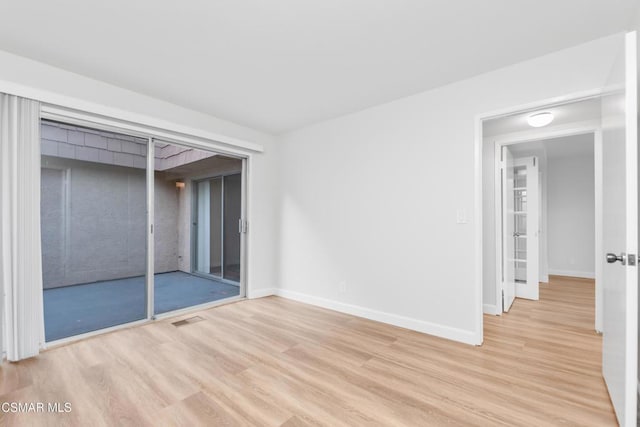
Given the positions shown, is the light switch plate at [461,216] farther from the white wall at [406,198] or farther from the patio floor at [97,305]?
the patio floor at [97,305]

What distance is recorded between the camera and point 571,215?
612cm

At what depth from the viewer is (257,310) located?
3723 millimetres

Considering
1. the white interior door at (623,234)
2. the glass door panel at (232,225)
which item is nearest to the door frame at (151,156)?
the glass door panel at (232,225)

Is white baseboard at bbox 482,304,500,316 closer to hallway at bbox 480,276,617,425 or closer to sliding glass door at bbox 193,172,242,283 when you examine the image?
hallway at bbox 480,276,617,425

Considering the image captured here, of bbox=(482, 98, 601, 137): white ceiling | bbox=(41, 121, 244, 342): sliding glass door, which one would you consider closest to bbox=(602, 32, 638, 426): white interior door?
bbox=(482, 98, 601, 137): white ceiling

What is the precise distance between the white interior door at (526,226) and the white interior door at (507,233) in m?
0.18

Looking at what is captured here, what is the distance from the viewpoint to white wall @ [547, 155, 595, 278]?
5934mm

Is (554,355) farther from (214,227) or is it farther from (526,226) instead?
(214,227)

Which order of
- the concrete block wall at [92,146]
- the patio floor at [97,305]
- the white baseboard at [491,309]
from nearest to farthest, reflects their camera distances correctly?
the concrete block wall at [92,146] → the patio floor at [97,305] → the white baseboard at [491,309]

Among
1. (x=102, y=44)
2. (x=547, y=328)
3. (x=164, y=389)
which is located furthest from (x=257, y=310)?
(x=547, y=328)

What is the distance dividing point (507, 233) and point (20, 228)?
5263 millimetres

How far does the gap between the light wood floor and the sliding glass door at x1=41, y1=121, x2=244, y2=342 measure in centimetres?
49

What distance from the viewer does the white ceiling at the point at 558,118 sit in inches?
113

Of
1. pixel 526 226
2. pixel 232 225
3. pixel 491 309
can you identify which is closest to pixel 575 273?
pixel 526 226
